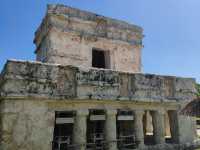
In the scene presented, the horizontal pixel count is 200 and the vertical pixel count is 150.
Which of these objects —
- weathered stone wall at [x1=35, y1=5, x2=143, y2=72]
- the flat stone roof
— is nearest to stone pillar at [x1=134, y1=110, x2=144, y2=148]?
the flat stone roof

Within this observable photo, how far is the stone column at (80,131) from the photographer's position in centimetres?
735

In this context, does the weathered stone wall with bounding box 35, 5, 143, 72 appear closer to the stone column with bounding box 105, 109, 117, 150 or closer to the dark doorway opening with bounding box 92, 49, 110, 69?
the dark doorway opening with bounding box 92, 49, 110, 69

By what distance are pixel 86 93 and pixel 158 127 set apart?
358 cm

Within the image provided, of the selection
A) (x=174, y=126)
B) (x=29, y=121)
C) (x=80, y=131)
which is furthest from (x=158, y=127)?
(x=29, y=121)

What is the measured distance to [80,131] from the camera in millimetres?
7539

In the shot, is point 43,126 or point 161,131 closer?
point 43,126

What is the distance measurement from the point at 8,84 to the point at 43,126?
5.40 ft

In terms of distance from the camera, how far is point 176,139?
372 inches

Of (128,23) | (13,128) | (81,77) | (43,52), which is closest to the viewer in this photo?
(13,128)

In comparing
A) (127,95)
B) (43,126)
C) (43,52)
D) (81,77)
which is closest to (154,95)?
(127,95)

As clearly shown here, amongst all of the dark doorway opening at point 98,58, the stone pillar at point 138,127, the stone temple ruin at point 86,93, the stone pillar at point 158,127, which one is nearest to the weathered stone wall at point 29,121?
the stone temple ruin at point 86,93

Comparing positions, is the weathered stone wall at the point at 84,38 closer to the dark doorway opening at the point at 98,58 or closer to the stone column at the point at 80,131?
the dark doorway opening at the point at 98,58

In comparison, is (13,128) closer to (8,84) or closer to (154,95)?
(8,84)

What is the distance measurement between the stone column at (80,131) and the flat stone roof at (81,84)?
65 cm
